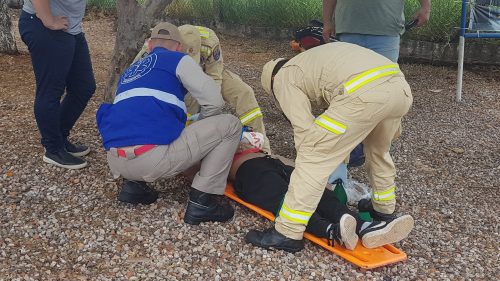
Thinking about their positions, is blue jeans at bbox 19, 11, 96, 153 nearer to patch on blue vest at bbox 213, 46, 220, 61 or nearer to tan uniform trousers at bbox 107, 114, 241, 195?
tan uniform trousers at bbox 107, 114, 241, 195

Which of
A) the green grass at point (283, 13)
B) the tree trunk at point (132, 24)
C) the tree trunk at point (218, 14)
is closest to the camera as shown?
the tree trunk at point (132, 24)

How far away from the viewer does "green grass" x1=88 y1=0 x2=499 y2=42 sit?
748 centimetres

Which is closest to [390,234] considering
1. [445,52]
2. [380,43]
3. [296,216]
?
[296,216]

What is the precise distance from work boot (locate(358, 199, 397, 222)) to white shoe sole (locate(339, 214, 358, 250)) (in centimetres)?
40

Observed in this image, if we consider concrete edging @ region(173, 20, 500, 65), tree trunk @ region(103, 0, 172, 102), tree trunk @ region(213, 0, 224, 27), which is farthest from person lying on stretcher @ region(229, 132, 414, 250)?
tree trunk @ region(213, 0, 224, 27)

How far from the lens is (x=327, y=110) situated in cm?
264

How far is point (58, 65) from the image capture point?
10.9 ft

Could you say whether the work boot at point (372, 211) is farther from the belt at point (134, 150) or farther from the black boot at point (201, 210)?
the belt at point (134, 150)

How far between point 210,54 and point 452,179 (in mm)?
1923

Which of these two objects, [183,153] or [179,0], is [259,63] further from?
[183,153]

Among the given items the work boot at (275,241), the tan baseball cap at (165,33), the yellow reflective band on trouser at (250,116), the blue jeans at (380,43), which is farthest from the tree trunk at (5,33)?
the work boot at (275,241)

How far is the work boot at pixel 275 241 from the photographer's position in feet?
8.98

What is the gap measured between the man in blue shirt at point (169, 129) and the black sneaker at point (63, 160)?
0.68 m

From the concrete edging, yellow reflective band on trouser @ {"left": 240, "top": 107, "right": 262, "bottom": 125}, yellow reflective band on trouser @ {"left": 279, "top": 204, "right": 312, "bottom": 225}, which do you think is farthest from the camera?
the concrete edging
